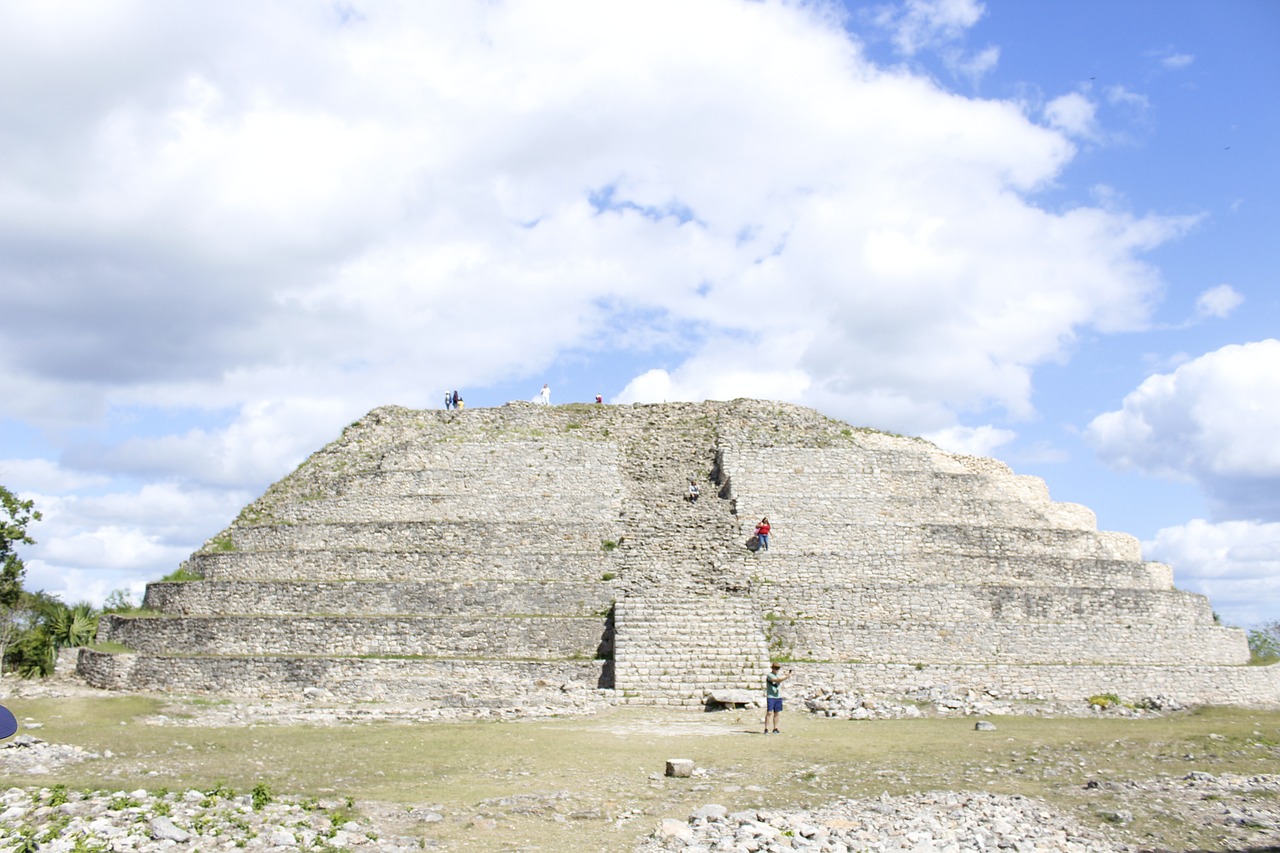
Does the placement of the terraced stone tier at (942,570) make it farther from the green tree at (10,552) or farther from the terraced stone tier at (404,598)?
the green tree at (10,552)

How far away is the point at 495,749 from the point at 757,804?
5.58 m

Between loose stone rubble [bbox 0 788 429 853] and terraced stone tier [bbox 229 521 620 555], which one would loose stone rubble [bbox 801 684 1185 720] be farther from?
loose stone rubble [bbox 0 788 429 853]

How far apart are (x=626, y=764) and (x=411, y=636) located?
11.0 meters

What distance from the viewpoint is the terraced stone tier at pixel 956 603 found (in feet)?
85.7

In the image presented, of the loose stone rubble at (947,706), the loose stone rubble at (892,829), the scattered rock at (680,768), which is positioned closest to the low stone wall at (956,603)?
the loose stone rubble at (947,706)

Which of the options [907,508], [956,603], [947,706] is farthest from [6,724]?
[907,508]

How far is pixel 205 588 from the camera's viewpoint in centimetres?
2714

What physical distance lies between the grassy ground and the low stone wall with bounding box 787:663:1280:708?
6.19 feet

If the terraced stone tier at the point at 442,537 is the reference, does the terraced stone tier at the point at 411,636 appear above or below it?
below

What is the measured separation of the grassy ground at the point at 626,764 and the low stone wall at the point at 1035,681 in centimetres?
189

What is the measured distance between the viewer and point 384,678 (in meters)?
23.8

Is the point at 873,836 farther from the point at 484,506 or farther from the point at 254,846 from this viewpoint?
the point at 484,506

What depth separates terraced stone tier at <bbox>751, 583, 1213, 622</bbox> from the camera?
85.7 ft

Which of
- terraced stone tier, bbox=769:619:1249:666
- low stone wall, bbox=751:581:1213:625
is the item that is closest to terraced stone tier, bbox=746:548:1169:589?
low stone wall, bbox=751:581:1213:625
